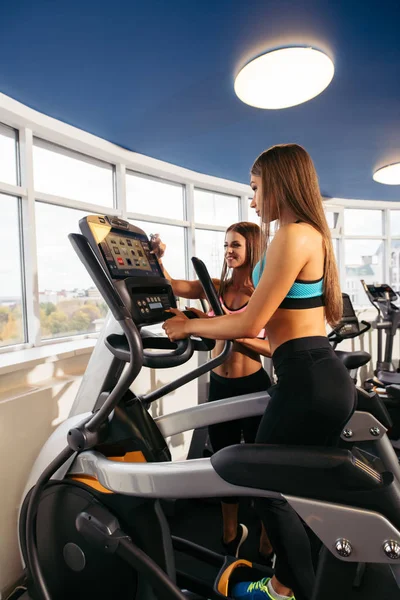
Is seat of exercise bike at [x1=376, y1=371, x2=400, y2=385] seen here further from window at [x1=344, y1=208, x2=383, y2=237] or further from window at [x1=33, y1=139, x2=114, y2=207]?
window at [x1=344, y1=208, x2=383, y2=237]

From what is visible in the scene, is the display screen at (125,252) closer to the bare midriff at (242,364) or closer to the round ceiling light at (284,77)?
the bare midriff at (242,364)

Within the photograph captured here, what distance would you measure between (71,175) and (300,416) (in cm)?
286

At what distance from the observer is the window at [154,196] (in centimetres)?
394

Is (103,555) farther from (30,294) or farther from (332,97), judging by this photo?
(332,97)

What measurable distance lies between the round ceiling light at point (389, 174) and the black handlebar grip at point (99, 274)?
4.30 m

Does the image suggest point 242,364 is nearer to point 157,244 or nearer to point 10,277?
point 157,244

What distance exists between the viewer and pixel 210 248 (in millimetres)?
4980

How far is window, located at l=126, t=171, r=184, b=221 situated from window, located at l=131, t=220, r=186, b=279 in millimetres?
152

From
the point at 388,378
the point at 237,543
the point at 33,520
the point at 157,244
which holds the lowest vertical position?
the point at 237,543

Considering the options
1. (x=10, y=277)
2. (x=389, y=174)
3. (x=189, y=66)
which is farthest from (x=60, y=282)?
(x=389, y=174)

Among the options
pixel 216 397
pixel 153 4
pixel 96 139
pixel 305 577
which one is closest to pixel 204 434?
pixel 216 397

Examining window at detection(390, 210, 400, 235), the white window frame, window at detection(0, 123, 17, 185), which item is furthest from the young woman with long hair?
window at detection(390, 210, 400, 235)

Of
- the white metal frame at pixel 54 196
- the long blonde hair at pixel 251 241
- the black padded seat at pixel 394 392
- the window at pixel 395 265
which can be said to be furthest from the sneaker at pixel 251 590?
the window at pixel 395 265

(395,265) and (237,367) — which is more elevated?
(395,265)
